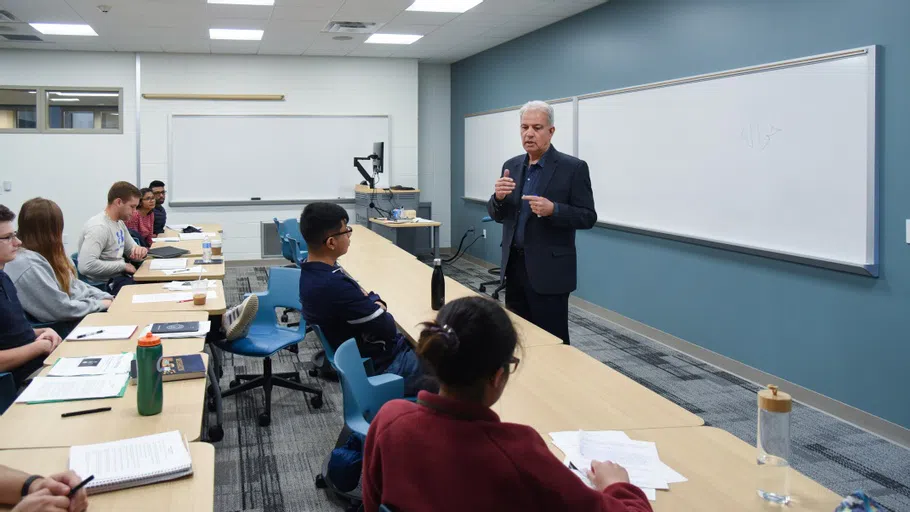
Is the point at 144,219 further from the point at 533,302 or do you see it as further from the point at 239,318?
the point at 533,302

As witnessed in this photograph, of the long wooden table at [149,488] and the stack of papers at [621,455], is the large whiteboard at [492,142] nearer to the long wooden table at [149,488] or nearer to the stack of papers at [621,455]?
the stack of papers at [621,455]

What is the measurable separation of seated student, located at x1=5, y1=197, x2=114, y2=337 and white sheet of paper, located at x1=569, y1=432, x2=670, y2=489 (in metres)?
2.85

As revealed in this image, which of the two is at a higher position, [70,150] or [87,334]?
[70,150]

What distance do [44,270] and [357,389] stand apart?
208 cm

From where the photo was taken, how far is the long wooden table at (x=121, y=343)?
8.89 feet

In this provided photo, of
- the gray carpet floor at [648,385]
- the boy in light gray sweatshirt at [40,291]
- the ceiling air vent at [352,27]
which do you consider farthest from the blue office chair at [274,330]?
the ceiling air vent at [352,27]

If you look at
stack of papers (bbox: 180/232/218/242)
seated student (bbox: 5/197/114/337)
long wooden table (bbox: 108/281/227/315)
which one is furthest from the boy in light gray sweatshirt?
stack of papers (bbox: 180/232/218/242)

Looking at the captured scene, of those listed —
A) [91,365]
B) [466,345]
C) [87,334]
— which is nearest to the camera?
[466,345]

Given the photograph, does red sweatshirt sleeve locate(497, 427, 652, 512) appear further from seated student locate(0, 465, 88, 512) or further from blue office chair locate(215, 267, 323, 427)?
blue office chair locate(215, 267, 323, 427)

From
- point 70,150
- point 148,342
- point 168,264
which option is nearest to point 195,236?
point 168,264

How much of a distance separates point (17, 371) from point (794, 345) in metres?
4.09

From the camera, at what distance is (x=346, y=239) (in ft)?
10.4

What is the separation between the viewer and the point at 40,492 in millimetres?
1492

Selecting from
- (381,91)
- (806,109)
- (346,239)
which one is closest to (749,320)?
(806,109)
